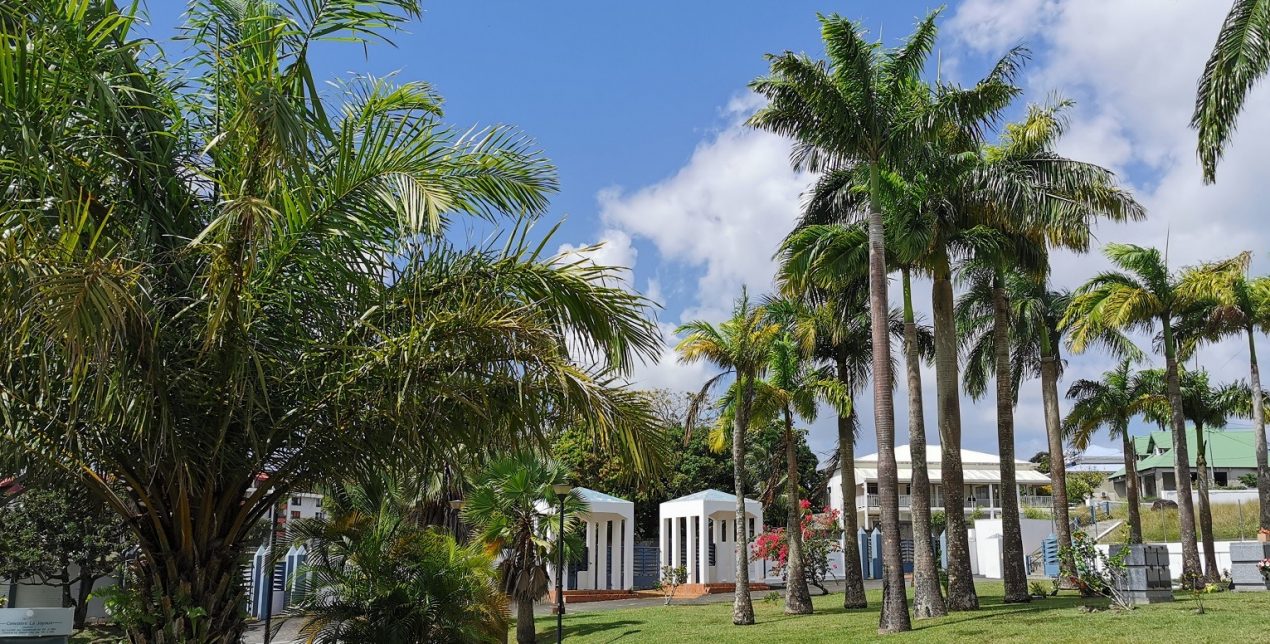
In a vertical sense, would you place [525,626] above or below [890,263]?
below

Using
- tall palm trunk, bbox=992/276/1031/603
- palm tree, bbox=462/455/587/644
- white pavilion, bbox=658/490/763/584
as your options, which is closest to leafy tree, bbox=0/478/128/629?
palm tree, bbox=462/455/587/644

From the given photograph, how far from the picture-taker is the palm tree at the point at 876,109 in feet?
56.3

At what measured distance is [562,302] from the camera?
7102mm

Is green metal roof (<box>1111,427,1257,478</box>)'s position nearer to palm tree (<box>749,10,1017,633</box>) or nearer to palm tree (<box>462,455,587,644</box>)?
palm tree (<box>749,10,1017,633</box>)

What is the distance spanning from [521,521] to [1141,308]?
55.2 feet

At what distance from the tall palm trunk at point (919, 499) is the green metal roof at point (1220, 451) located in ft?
156

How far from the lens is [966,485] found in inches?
2292

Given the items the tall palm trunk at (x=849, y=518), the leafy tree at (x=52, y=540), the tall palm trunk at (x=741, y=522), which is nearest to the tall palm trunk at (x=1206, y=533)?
the tall palm trunk at (x=849, y=518)

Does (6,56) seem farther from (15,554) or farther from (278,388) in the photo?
(15,554)

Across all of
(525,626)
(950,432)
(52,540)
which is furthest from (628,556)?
(52,540)

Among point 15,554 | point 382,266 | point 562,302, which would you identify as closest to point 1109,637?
point 562,302

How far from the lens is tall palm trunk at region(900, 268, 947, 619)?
58.3 feet

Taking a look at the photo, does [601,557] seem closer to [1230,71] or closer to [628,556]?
[628,556]

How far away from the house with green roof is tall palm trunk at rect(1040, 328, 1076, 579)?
3811cm
